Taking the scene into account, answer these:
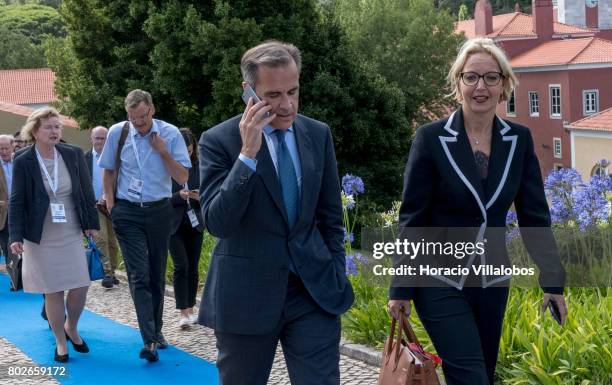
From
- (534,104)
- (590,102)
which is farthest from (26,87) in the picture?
(590,102)

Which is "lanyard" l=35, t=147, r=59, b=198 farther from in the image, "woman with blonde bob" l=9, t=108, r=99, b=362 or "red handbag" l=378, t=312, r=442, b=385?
"red handbag" l=378, t=312, r=442, b=385

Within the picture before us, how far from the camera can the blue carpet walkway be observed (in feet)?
24.2

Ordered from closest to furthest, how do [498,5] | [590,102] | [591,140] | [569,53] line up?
1. [591,140]
2. [590,102]
3. [569,53]
4. [498,5]

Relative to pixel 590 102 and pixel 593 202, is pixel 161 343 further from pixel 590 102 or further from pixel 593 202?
pixel 590 102

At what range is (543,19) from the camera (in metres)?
80.1

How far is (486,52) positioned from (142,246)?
13.0 ft

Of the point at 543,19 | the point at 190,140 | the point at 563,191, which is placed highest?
the point at 543,19

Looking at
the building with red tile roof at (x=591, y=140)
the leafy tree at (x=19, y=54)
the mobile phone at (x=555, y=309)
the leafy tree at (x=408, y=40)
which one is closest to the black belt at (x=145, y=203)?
the mobile phone at (x=555, y=309)

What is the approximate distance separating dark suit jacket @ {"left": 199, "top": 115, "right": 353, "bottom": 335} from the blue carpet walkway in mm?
3237

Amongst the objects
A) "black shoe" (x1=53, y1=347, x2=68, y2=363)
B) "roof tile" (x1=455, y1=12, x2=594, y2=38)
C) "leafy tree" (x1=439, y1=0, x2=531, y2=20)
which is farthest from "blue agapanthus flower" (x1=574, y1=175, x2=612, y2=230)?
"leafy tree" (x1=439, y1=0, x2=531, y2=20)

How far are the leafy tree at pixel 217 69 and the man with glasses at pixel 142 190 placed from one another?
22943mm

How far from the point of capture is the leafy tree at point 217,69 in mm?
31828

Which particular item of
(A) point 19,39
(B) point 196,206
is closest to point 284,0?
(B) point 196,206

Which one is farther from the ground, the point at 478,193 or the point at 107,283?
the point at 478,193
